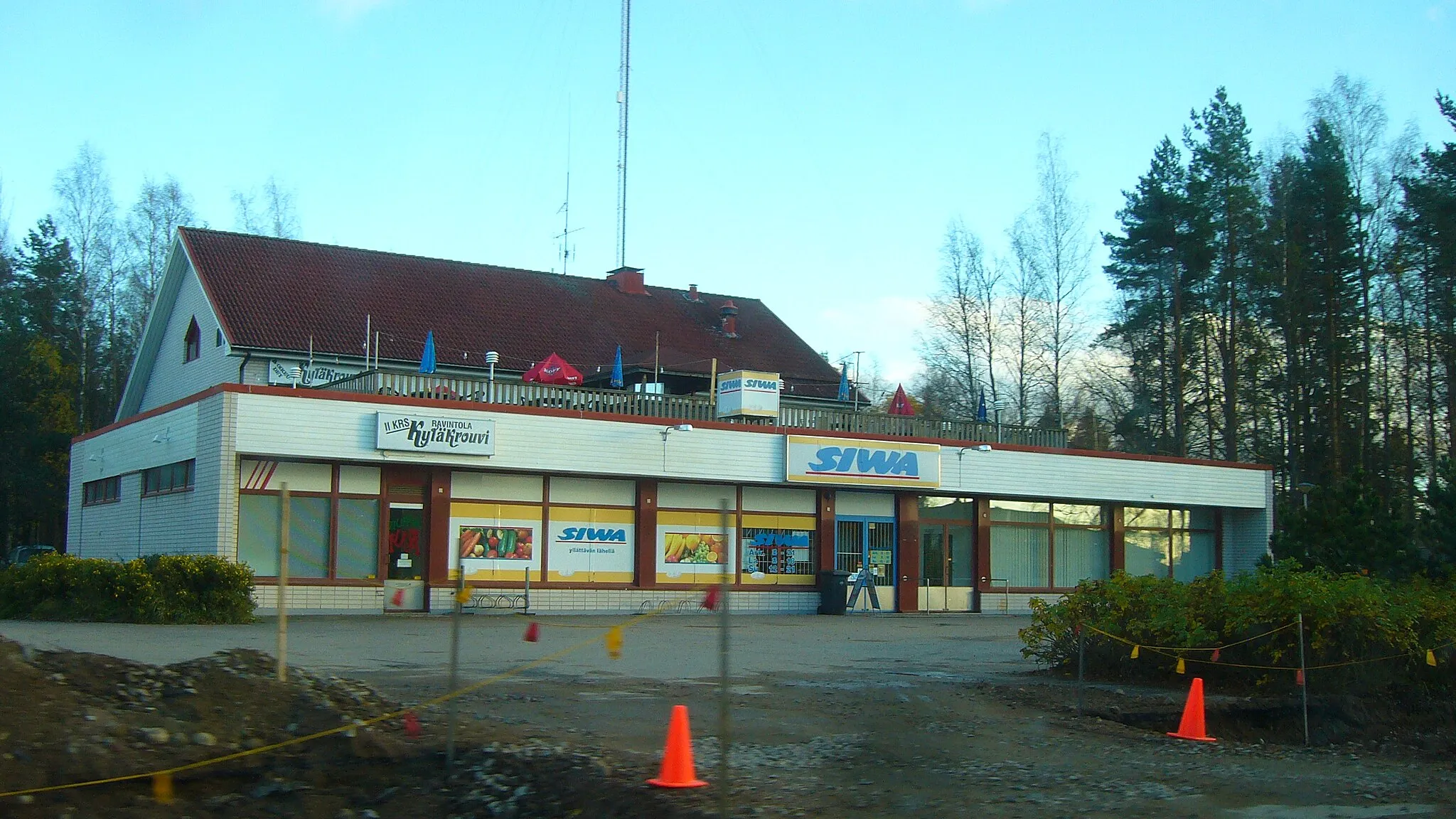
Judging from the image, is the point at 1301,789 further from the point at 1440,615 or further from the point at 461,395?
the point at 461,395

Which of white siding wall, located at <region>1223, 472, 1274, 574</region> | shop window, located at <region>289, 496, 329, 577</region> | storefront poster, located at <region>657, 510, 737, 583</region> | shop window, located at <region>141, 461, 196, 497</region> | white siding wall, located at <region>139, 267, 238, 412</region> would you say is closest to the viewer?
shop window, located at <region>289, 496, 329, 577</region>

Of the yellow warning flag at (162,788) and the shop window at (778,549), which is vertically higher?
the shop window at (778,549)

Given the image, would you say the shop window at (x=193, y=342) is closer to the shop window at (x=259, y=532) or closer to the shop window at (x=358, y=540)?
the shop window at (x=259, y=532)

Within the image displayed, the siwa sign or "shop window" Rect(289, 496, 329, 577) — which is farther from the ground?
the siwa sign

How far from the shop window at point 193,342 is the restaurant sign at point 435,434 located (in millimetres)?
10424

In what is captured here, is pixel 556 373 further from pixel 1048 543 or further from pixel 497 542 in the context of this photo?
pixel 1048 543

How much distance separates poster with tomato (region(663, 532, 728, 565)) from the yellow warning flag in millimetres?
22299

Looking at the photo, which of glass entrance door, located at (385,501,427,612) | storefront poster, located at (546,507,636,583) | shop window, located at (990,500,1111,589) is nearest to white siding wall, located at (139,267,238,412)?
glass entrance door, located at (385,501,427,612)

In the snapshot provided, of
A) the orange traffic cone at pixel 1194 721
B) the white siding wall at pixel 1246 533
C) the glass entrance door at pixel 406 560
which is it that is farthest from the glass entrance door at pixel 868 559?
the orange traffic cone at pixel 1194 721

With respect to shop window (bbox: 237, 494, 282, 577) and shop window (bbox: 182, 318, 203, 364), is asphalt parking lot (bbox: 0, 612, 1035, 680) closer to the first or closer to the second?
shop window (bbox: 237, 494, 282, 577)

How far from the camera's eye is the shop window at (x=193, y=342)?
3394 cm

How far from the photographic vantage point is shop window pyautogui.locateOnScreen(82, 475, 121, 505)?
1228 inches

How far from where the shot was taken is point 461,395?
90.5ft

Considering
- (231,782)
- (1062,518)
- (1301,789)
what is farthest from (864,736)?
(1062,518)
